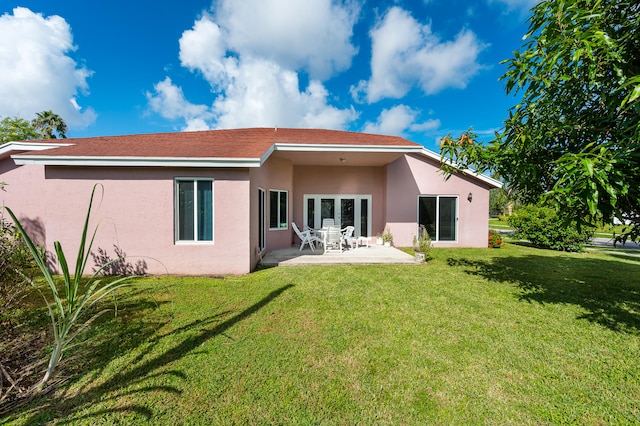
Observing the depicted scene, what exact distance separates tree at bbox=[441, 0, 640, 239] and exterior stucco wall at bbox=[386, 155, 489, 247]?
18.6 feet

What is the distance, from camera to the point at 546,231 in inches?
480

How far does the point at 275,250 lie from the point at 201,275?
352 centimetres

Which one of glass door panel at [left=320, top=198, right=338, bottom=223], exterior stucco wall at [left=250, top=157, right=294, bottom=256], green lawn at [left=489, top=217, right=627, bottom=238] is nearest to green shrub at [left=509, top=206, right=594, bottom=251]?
green lawn at [left=489, top=217, right=627, bottom=238]

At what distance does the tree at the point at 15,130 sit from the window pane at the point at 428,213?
33.3m

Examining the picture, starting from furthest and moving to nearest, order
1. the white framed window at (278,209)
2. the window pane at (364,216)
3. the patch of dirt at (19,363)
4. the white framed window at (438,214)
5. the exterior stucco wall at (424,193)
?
1. the window pane at (364,216)
2. the white framed window at (438,214)
3. the exterior stucco wall at (424,193)
4. the white framed window at (278,209)
5. the patch of dirt at (19,363)

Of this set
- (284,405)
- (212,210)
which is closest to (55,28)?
(212,210)

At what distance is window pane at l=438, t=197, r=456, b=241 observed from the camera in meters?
11.7

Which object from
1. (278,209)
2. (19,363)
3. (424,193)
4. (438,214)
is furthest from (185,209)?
(438,214)

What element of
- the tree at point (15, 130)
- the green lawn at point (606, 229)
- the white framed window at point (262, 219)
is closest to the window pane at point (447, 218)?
the green lawn at point (606, 229)

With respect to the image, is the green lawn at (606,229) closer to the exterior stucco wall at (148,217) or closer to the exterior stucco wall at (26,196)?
the exterior stucco wall at (148,217)

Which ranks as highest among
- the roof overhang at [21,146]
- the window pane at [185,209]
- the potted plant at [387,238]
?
the roof overhang at [21,146]

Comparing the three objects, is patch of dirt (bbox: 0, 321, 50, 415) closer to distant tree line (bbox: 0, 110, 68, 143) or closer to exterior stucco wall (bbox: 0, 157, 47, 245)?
exterior stucco wall (bbox: 0, 157, 47, 245)

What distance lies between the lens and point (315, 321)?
4.13 metres

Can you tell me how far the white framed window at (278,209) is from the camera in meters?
9.62
